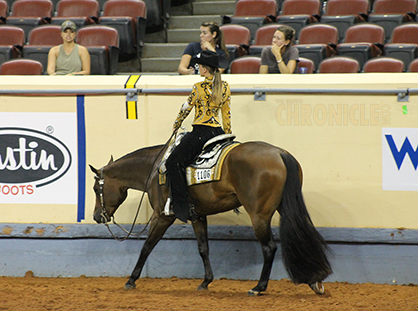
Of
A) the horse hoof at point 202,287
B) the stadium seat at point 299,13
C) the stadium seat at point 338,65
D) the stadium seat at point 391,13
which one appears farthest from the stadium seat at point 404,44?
the horse hoof at point 202,287

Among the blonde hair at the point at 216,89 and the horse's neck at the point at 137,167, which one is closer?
the blonde hair at the point at 216,89

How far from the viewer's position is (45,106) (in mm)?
6031

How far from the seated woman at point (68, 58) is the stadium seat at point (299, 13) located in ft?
13.9

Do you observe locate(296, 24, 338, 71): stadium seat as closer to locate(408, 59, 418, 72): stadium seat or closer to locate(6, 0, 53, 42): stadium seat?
locate(408, 59, 418, 72): stadium seat

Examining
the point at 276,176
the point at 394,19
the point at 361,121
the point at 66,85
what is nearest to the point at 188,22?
the point at 394,19

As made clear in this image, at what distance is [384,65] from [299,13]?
3.24 meters

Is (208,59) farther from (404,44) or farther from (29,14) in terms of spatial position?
(29,14)

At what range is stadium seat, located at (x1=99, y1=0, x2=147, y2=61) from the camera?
9.82 m

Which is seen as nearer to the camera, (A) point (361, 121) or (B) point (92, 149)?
(A) point (361, 121)

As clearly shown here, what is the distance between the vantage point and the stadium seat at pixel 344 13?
9.83 meters

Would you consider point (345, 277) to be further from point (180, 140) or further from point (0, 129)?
point (0, 129)

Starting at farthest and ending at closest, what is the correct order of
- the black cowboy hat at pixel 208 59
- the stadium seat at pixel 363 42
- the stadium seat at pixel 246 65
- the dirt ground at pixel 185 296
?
1. the stadium seat at pixel 363 42
2. the stadium seat at pixel 246 65
3. the black cowboy hat at pixel 208 59
4. the dirt ground at pixel 185 296

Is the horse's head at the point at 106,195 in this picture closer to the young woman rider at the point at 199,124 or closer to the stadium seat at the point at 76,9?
the young woman rider at the point at 199,124

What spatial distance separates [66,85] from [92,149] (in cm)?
79
